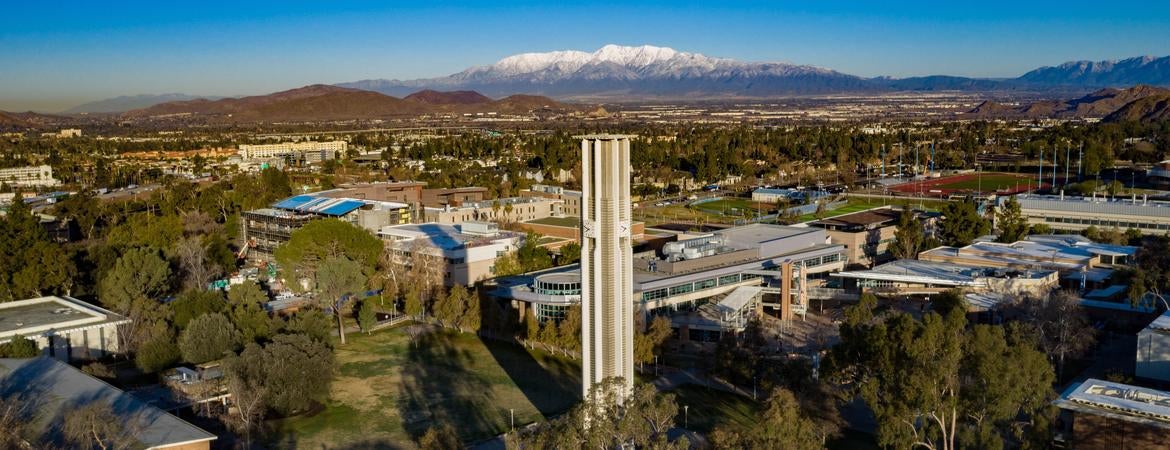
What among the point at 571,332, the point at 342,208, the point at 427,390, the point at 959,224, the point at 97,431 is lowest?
the point at 427,390

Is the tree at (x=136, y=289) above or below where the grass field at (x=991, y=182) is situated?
above

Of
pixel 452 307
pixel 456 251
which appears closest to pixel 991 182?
pixel 456 251

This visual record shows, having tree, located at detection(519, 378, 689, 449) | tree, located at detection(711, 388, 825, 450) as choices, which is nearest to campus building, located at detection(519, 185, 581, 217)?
tree, located at detection(711, 388, 825, 450)

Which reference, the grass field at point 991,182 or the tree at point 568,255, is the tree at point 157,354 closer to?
the tree at point 568,255

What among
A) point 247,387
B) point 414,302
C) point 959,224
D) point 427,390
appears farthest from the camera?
point 959,224

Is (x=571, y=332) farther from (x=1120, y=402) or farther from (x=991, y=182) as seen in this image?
(x=991, y=182)

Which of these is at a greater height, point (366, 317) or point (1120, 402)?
point (1120, 402)

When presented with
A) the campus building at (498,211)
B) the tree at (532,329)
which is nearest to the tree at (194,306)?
the tree at (532,329)
